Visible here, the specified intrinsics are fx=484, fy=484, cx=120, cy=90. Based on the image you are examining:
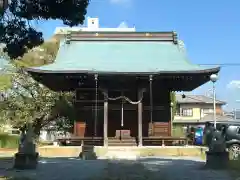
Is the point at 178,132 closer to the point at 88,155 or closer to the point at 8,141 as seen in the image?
the point at 8,141

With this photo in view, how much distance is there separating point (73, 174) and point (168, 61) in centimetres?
1512

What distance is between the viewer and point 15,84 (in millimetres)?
38562

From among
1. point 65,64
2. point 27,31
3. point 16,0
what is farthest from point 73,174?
point 65,64

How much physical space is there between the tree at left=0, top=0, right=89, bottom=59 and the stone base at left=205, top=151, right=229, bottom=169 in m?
7.19

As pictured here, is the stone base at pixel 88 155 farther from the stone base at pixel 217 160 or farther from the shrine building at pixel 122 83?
the stone base at pixel 217 160

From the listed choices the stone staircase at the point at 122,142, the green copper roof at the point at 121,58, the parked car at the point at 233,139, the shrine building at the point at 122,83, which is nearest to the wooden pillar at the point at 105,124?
the shrine building at the point at 122,83

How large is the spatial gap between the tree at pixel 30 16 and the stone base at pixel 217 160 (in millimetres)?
7186

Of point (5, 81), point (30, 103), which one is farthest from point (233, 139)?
point (5, 81)

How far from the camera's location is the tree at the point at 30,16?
13.0m

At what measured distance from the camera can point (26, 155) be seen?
A: 1683 cm

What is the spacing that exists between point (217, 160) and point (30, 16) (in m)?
8.47

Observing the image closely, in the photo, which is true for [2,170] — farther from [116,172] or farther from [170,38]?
[170,38]

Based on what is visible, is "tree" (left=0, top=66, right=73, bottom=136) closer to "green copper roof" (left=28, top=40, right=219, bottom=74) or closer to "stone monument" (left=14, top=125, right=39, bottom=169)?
"green copper roof" (left=28, top=40, right=219, bottom=74)

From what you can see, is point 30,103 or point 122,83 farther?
point 30,103
